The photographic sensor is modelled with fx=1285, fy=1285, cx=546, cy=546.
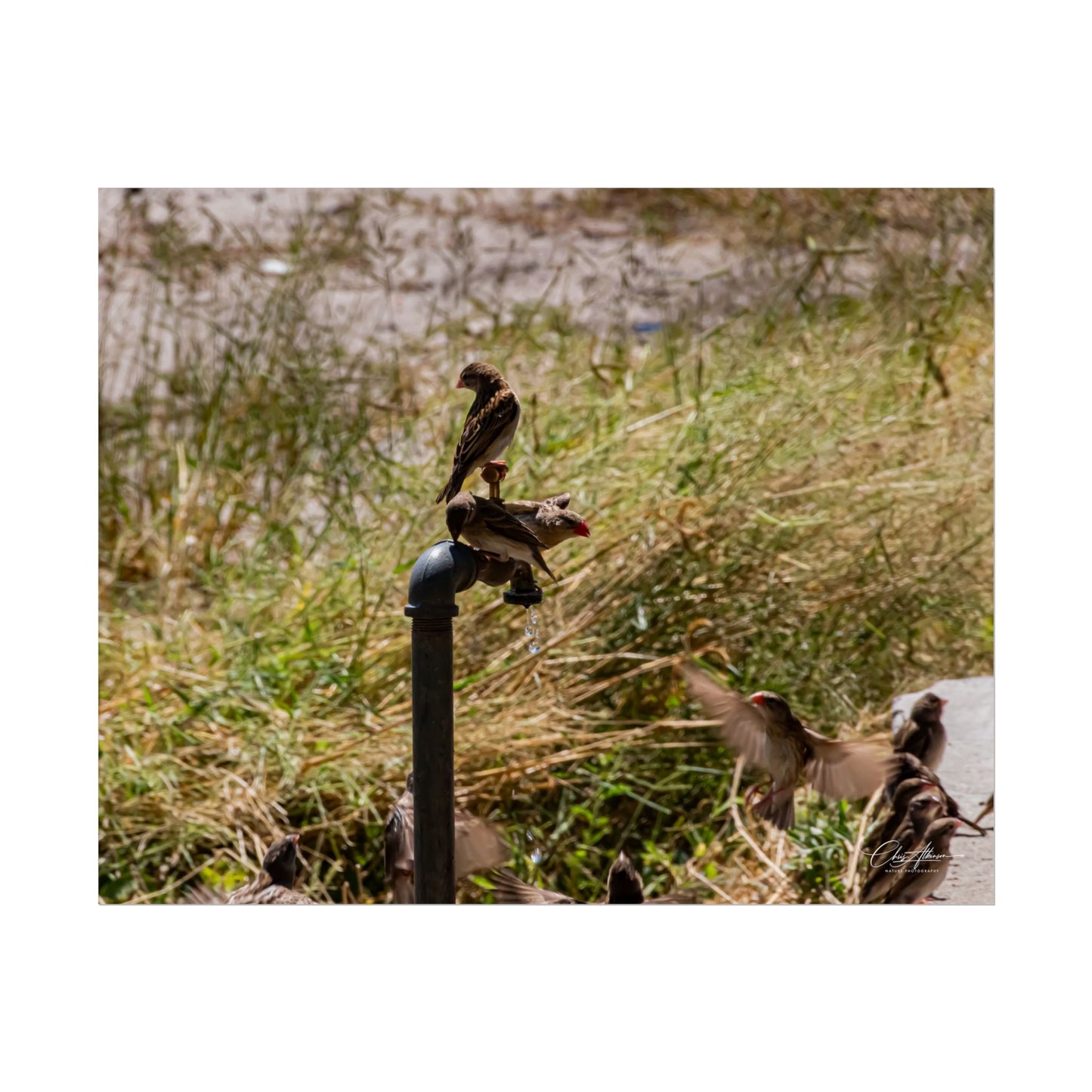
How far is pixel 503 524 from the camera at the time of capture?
177 centimetres

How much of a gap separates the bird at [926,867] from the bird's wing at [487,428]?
1290mm

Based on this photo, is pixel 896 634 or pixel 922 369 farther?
pixel 922 369

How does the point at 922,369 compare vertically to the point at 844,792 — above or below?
above

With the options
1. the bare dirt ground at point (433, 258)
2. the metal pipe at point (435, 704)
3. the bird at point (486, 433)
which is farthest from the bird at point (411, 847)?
the bare dirt ground at point (433, 258)

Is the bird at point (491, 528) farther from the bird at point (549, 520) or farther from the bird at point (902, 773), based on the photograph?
the bird at point (902, 773)

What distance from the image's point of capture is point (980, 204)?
3318mm

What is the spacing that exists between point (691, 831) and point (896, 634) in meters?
0.68

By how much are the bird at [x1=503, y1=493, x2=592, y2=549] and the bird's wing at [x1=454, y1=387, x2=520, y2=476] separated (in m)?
0.08

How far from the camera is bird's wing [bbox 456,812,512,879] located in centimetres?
253

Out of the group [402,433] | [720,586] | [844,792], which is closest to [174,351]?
[402,433]

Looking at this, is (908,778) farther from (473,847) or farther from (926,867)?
(473,847)

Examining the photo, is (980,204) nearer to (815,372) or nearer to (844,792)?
(815,372)

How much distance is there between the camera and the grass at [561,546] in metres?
2.77

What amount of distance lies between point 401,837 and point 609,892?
0.39 m
